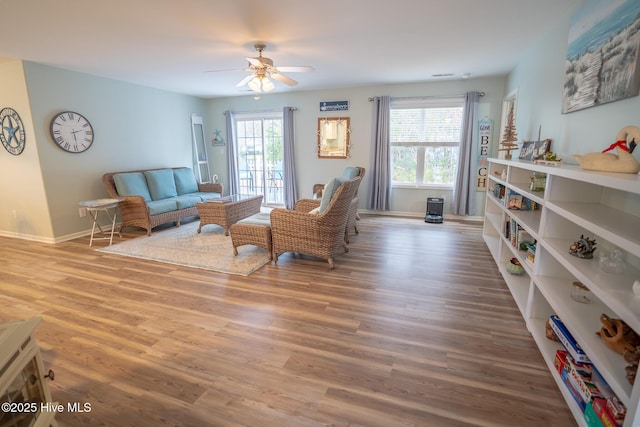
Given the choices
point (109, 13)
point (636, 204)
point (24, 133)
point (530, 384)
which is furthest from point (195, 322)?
point (24, 133)

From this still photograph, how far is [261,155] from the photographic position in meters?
7.05

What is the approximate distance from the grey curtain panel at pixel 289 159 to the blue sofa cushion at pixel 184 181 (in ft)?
6.24

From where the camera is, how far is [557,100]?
9.37 ft

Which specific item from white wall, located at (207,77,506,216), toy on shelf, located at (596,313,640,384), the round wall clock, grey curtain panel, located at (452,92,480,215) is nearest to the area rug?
the round wall clock

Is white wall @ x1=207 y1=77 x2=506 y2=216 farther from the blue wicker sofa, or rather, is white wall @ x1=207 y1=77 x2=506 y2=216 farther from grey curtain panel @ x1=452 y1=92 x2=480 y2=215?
the blue wicker sofa

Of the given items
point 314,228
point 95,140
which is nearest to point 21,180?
point 95,140

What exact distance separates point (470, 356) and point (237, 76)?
16.0 feet

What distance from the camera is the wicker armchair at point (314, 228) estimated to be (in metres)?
3.30

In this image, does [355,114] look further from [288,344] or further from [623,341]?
[623,341]

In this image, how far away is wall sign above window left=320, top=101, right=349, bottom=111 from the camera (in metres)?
A: 6.05

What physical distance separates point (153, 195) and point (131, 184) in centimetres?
43

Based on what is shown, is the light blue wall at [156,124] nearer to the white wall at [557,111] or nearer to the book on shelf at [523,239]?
the white wall at [557,111]

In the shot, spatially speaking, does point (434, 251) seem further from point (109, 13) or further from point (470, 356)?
point (109, 13)

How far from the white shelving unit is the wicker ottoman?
2.56 meters
